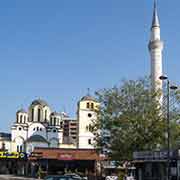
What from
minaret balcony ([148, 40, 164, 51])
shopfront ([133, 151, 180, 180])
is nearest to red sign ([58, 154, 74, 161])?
minaret balcony ([148, 40, 164, 51])

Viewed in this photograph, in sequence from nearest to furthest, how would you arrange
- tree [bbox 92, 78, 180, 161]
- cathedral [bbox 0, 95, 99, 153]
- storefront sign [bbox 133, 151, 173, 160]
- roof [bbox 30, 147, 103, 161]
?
storefront sign [bbox 133, 151, 173, 160]
tree [bbox 92, 78, 180, 161]
roof [bbox 30, 147, 103, 161]
cathedral [bbox 0, 95, 99, 153]

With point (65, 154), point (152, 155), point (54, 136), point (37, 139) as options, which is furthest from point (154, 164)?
point (54, 136)

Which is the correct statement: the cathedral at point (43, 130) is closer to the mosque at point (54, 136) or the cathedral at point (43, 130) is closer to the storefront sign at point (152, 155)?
the mosque at point (54, 136)

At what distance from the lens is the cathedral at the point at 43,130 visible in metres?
94.7

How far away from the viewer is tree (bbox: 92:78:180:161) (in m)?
47.6

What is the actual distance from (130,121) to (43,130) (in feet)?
184

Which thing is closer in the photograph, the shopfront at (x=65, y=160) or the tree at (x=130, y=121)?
the tree at (x=130, y=121)

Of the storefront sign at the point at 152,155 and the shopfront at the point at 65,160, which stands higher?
the storefront sign at the point at 152,155

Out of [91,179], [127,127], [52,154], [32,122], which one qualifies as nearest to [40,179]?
[91,179]

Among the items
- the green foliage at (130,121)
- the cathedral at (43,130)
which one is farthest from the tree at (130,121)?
the cathedral at (43,130)

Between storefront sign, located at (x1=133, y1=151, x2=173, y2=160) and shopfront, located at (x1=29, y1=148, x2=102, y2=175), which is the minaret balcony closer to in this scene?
shopfront, located at (x1=29, y1=148, x2=102, y2=175)

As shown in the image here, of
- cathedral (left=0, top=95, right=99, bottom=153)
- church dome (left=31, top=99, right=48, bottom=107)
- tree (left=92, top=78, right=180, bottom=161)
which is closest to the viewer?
tree (left=92, top=78, right=180, bottom=161)

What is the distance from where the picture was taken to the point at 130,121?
156 ft

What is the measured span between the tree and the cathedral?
4277 cm
